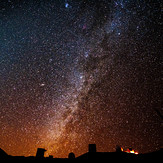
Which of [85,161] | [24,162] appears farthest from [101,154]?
[24,162]

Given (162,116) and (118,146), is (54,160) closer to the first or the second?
(118,146)

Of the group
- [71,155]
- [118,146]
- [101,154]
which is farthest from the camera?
[118,146]

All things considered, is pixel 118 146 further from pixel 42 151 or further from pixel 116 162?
pixel 42 151

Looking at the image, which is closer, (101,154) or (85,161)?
(85,161)

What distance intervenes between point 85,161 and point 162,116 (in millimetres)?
7637

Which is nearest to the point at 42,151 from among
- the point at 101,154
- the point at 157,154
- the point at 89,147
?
the point at 89,147

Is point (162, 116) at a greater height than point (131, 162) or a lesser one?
greater

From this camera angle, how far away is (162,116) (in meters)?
11.9

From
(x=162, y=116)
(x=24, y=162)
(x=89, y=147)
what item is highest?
(x=162, y=116)

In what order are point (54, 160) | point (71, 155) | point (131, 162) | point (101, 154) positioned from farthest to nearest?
1. point (71, 155)
2. point (101, 154)
3. point (54, 160)
4. point (131, 162)

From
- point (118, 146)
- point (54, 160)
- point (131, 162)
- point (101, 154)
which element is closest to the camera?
point (131, 162)

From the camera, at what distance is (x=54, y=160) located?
9.55 meters

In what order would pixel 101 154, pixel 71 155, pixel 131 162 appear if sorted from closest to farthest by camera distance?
pixel 131 162
pixel 101 154
pixel 71 155

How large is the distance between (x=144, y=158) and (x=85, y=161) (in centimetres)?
420
